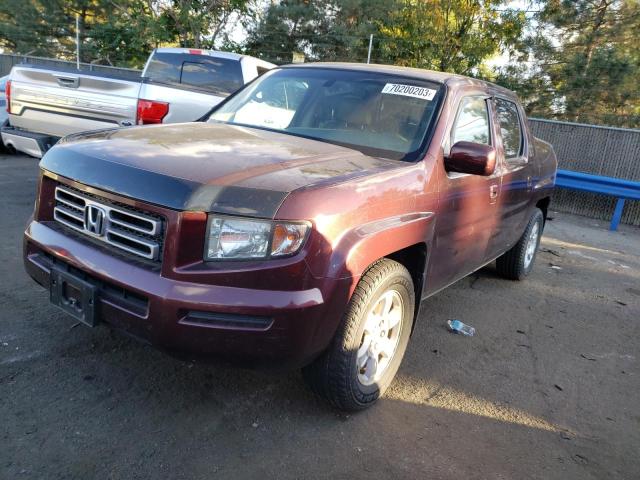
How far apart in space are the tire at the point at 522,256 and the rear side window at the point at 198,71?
4216mm

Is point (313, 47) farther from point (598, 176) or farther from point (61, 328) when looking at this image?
point (61, 328)

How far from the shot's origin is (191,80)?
26.5 ft

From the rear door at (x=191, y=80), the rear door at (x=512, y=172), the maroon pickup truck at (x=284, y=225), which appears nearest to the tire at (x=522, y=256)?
the rear door at (x=512, y=172)

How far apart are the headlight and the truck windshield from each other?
3.89ft

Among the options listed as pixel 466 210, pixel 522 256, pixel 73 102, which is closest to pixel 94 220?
pixel 466 210

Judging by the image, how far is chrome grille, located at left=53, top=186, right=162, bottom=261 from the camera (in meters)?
2.40

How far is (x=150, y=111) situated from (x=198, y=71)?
2603 millimetres

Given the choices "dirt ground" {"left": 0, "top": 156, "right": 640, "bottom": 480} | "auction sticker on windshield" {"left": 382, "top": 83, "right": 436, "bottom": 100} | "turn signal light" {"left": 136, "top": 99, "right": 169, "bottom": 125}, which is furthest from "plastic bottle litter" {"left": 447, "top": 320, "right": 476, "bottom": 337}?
"turn signal light" {"left": 136, "top": 99, "right": 169, "bottom": 125}

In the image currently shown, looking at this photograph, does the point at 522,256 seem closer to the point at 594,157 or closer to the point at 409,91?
the point at 409,91

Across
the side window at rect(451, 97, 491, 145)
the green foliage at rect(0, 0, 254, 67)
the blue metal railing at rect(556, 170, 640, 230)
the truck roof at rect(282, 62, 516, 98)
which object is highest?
the green foliage at rect(0, 0, 254, 67)

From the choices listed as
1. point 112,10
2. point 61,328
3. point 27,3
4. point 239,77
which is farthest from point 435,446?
point 27,3

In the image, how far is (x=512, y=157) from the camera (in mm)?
4621

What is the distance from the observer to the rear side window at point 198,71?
7.73m

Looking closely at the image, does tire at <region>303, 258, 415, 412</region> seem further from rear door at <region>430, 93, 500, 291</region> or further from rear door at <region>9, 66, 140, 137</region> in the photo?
rear door at <region>9, 66, 140, 137</region>
